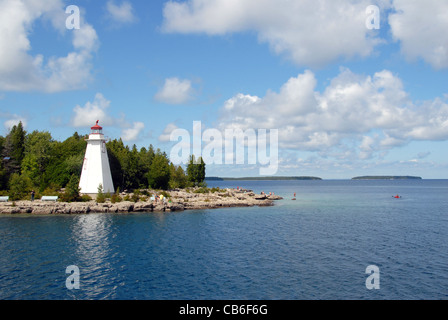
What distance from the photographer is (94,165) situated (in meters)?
66.2

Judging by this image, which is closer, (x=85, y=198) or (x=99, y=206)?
(x=99, y=206)

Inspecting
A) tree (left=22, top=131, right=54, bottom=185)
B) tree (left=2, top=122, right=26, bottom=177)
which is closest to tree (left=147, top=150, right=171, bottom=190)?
tree (left=22, top=131, right=54, bottom=185)

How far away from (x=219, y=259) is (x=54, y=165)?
5910cm

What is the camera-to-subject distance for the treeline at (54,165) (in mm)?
72088

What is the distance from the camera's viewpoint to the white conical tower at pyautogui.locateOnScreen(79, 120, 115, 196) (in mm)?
65938

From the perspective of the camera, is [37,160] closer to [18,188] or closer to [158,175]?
[18,188]

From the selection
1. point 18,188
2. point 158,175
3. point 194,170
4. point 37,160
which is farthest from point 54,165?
point 194,170

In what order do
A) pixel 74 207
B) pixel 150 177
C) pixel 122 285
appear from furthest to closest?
pixel 150 177, pixel 74 207, pixel 122 285

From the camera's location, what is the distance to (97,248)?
114 ft

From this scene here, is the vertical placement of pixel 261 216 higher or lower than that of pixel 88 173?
lower

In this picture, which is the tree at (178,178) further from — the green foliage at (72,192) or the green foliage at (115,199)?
the green foliage at (72,192)
